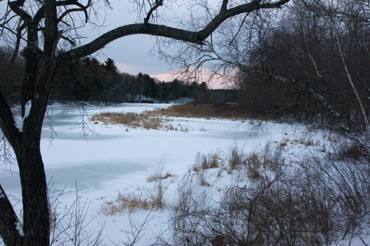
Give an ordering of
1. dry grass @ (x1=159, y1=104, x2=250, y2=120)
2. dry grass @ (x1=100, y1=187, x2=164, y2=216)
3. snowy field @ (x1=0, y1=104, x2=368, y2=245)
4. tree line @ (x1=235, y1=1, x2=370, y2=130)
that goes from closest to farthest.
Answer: snowy field @ (x1=0, y1=104, x2=368, y2=245)
dry grass @ (x1=100, y1=187, x2=164, y2=216)
tree line @ (x1=235, y1=1, x2=370, y2=130)
dry grass @ (x1=159, y1=104, x2=250, y2=120)

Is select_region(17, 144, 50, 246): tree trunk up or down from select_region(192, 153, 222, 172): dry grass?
up

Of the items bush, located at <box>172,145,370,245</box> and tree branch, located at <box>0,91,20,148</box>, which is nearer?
tree branch, located at <box>0,91,20,148</box>

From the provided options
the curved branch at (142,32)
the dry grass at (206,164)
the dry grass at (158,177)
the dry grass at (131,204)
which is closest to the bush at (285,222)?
the dry grass at (131,204)

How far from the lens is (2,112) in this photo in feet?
10.5

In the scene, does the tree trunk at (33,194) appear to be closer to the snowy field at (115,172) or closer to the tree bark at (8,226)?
the tree bark at (8,226)

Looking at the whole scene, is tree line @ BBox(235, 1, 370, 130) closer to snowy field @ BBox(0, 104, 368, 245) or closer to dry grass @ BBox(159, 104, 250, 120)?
snowy field @ BBox(0, 104, 368, 245)

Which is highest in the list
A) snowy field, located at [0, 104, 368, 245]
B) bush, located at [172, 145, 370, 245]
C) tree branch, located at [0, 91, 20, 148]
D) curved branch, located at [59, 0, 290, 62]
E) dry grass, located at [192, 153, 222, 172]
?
curved branch, located at [59, 0, 290, 62]

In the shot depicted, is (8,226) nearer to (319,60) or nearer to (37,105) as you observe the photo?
(37,105)

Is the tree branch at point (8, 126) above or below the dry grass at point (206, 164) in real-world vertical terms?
above

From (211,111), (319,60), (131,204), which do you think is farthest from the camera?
(211,111)

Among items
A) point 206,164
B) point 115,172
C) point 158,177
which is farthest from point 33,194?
point 206,164

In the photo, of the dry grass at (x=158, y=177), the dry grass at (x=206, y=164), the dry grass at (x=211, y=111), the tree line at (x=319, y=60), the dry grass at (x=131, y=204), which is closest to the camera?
the dry grass at (x=131, y=204)

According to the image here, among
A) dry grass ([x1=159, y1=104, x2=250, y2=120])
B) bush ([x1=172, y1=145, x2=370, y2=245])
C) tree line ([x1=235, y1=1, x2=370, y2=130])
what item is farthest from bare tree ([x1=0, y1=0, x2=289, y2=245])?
dry grass ([x1=159, y1=104, x2=250, y2=120])

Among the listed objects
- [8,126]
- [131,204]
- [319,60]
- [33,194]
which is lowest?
[131,204]
